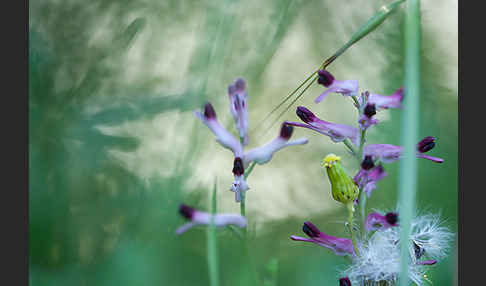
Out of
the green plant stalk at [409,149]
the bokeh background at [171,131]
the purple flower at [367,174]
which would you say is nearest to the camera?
the green plant stalk at [409,149]

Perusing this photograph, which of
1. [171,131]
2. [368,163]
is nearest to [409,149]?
[368,163]

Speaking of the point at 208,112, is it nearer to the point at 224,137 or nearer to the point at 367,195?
the point at 224,137

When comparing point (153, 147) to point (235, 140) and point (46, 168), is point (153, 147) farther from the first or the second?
point (235, 140)

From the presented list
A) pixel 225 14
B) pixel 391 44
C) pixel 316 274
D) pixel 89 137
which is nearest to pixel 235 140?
pixel 225 14

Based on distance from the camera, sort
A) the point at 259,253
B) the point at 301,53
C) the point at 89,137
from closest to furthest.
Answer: the point at 89,137
the point at 259,253
the point at 301,53

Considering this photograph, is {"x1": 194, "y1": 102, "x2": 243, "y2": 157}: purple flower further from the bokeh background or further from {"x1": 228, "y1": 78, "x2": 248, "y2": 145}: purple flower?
the bokeh background

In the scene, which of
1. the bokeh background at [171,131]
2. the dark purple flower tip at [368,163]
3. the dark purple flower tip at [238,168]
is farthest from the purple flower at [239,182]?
the bokeh background at [171,131]

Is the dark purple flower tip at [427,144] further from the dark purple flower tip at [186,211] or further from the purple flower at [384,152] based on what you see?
the dark purple flower tip at [186,211]
